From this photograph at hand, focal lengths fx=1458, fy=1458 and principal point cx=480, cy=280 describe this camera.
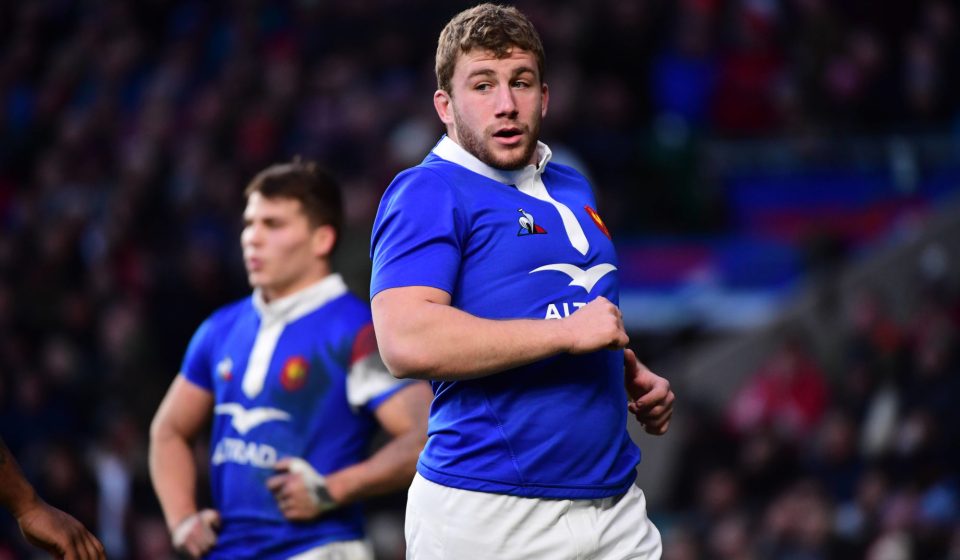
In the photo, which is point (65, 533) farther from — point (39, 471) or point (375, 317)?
point (39, 471)

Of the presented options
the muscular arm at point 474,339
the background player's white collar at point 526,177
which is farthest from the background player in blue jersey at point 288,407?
the muscular arm at point 474,339

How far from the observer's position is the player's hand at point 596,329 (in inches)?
128

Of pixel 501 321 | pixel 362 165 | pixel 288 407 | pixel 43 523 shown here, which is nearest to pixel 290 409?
pixel 288 407

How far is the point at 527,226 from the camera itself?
3510mm

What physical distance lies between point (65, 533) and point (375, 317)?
980 millimetres

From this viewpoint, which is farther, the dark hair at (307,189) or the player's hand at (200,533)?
the dark hair at (307,189)

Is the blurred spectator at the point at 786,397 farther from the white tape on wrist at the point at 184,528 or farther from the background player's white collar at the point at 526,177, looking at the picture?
the background player's white collar at the point at 526,177

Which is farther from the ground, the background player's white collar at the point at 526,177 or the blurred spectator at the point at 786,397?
the background player's white collar at the point at 526,177

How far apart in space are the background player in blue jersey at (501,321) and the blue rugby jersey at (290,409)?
1029mm

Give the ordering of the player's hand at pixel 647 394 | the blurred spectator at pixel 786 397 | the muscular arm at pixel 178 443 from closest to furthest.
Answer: the player's hand at pixel 647 394 < the muscular arm at pixel 178 443 < the blurred spectator at pixel 786 397

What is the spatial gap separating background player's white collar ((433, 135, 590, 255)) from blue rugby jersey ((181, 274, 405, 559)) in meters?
1.16

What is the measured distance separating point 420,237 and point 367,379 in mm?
1318

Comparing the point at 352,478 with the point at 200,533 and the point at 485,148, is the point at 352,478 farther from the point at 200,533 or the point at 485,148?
the point at 485,148

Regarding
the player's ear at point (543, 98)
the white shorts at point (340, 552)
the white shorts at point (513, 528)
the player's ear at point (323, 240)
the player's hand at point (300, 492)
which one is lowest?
the white shorts at point (340, 552)
